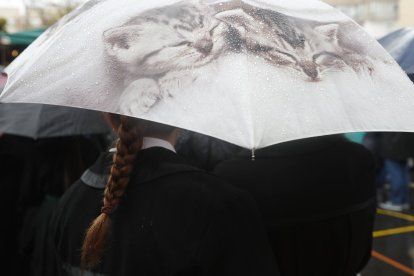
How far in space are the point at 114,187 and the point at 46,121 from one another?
5.07ft

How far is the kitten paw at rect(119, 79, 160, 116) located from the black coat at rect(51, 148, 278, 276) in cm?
24

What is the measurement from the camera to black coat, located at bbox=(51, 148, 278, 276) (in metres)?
1.19

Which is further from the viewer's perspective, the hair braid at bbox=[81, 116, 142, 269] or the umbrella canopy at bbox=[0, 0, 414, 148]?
the hair braid at bbox=[81, 116, 142, 269]

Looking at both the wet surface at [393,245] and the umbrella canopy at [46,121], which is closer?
the umbrella canopy at [46,121]

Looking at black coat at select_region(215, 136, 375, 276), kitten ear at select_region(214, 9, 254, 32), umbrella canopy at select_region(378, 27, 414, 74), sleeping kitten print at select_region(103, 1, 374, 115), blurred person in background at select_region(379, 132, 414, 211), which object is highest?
kitten ear at select_region(214, 9, 254, 32)

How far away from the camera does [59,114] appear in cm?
273

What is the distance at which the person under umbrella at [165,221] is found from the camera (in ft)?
3.91

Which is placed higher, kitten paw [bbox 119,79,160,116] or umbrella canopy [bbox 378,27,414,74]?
kitten paw [bbox 119,79,160,116]

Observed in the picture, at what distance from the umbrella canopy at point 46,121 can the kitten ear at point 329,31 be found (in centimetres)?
171

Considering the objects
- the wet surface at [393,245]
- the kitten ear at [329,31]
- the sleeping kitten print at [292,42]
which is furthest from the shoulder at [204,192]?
the wet surface at [393,245]

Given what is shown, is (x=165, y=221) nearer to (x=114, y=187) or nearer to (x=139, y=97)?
(x=114, y=187)

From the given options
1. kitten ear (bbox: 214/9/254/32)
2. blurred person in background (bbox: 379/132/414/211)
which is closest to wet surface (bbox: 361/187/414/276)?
blurred person in background (bbox: 379/132/414/211)

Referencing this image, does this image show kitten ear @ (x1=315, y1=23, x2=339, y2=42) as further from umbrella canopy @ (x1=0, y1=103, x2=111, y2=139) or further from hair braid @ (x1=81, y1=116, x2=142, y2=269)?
umbrella canopy @ (x1=0, y1=103, x2=111, y2=139)

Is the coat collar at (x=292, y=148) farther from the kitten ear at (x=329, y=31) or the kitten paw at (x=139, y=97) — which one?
the kitten paw at (x=139, y=97)
